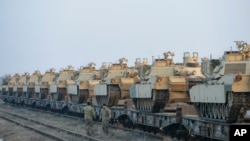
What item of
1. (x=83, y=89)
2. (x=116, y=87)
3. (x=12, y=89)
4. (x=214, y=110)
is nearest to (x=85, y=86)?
(x=83, y=89)

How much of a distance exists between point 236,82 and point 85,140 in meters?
7.66

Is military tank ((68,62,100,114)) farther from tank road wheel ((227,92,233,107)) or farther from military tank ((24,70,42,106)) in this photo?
tank road wheel ((227,92,233,107))

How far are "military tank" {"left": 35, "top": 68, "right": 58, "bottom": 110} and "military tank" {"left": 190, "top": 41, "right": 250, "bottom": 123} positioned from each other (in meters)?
24.8

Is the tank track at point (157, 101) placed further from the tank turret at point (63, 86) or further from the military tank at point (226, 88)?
the tank turret at point (63, 86)

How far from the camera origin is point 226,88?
14062 millimetres

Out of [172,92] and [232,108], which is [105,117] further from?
[232,108]

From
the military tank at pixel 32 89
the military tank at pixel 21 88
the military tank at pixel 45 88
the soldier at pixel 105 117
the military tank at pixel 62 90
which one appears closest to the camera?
the soldier at pixel 105 117

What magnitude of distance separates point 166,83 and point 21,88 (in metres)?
32.2

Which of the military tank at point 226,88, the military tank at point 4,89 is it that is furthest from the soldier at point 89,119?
the military tank at point 4,89

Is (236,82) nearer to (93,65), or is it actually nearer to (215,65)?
(215,65)

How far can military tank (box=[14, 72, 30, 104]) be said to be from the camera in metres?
48.0

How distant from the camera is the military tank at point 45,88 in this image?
40.4 metres

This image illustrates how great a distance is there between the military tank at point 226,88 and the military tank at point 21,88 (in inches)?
1296

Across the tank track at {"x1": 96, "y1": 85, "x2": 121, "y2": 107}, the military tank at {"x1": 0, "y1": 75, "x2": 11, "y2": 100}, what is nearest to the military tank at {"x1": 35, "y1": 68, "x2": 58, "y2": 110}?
the tank track at {"x1": 96, "y1": 85, "x2": 121, "y2": 107}
